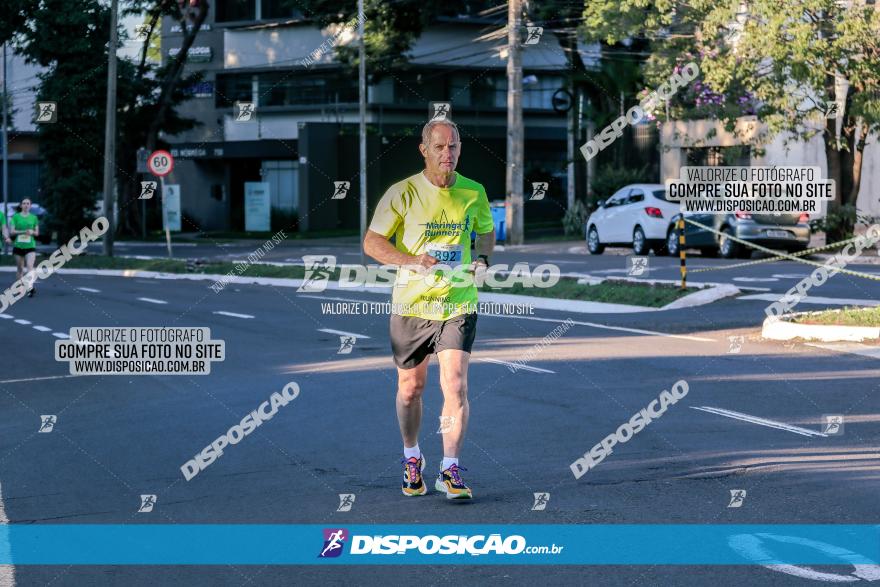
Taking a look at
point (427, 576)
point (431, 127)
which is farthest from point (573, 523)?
point (431, 127)

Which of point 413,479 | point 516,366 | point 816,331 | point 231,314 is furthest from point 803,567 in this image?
point 231,314

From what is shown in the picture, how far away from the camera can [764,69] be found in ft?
114

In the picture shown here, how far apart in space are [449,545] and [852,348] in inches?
396

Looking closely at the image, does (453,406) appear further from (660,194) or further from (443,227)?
(660,194)

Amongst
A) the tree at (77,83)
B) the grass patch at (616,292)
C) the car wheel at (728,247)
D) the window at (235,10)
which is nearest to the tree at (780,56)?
the car wheel at (728,247)

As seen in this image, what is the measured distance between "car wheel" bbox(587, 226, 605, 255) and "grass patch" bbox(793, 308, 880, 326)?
19168mm

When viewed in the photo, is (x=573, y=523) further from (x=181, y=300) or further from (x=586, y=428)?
(x=181, y=300)

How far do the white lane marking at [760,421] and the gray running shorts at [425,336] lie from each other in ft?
11.0

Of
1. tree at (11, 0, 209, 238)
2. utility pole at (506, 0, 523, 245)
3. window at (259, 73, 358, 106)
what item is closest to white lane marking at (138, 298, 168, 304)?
utility pole at (506, 0, 523, 245)

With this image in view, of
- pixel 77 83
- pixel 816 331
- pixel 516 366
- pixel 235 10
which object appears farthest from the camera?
pixel 235 10

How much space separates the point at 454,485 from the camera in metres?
8.20

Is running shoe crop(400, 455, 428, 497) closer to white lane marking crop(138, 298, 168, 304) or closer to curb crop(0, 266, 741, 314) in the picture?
curb crop(0, 266, 741, 314)

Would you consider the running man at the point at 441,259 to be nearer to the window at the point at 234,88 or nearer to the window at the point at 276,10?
the window at the point at 276,10

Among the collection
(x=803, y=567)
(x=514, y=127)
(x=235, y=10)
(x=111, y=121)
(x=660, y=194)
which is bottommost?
(x=803, y=567)
